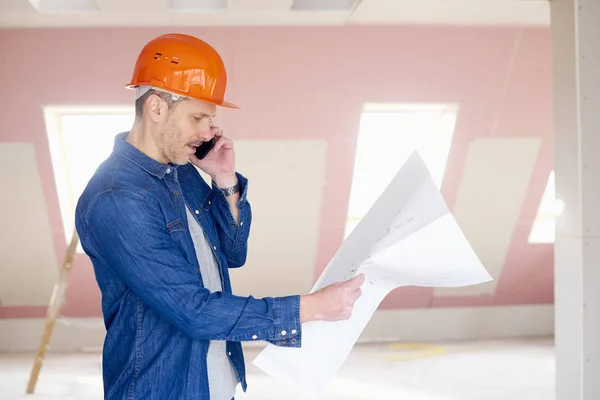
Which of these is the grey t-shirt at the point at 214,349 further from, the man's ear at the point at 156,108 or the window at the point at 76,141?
the window at the point at 76,141

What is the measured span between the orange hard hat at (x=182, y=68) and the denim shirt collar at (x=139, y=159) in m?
0.14

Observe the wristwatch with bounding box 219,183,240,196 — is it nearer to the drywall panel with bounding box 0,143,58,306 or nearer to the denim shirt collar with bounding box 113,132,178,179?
the denim shirt collar with bounding box 113,132,178,179

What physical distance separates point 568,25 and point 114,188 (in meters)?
2.67

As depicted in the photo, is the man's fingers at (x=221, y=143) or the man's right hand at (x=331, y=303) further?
the man's fingers at (x=221, y=143)

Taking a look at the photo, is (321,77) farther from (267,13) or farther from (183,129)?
(183,129)

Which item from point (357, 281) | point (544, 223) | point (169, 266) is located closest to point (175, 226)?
point (169, 266)

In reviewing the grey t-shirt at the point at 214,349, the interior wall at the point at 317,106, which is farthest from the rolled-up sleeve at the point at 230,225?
the interior wall at the point at 317,106

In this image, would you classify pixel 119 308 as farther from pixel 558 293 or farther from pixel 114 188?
pixel 558 293

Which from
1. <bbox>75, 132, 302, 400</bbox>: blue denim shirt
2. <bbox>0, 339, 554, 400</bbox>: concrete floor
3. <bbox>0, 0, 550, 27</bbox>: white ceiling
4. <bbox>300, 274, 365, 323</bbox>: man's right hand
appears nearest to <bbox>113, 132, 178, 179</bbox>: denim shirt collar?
<bbox>75, 132, 302, 400</bbox>: blue denim shirt

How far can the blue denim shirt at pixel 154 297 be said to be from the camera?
148cm

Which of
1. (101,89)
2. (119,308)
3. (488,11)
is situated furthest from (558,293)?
(101,89)

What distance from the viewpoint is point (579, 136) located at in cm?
346

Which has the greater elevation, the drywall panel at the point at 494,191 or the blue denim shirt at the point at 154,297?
the blue denim shirt at the point at 154,297

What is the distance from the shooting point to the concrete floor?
4898mm
